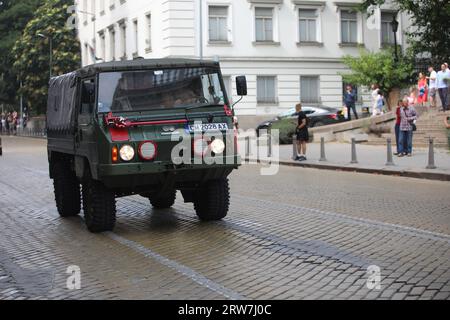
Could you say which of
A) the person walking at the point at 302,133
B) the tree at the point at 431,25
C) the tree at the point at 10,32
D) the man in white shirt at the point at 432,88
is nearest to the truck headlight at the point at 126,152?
the person walking at the point at 302,133

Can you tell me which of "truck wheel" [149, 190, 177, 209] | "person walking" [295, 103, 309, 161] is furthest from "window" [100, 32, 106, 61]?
"truck wheel" [149, 190, 177, 209]

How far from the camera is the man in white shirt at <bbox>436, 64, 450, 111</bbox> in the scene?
24516 millimetres

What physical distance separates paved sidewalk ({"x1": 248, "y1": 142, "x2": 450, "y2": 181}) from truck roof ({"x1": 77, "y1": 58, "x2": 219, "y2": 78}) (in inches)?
339

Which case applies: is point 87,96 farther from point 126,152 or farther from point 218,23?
point 218,23

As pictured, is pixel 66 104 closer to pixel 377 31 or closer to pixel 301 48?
pixel 301 48

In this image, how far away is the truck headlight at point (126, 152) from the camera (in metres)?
8.40

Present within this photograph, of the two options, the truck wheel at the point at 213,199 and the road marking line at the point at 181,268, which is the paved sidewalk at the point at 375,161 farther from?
the road marking line at the point at 181,268

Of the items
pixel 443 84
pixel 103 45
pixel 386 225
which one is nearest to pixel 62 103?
pixel 386 225

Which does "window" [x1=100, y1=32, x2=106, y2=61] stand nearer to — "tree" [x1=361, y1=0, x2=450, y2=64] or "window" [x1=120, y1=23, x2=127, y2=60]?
"window" [x1=120, y1=23, x2=127, y2=60]

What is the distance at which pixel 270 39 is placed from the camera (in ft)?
129

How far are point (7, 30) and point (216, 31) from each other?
32697mm

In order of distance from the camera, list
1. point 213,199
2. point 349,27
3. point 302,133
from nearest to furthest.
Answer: point 213,199 < point 302,133 < point 349,27

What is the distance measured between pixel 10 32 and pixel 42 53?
29.8ft
